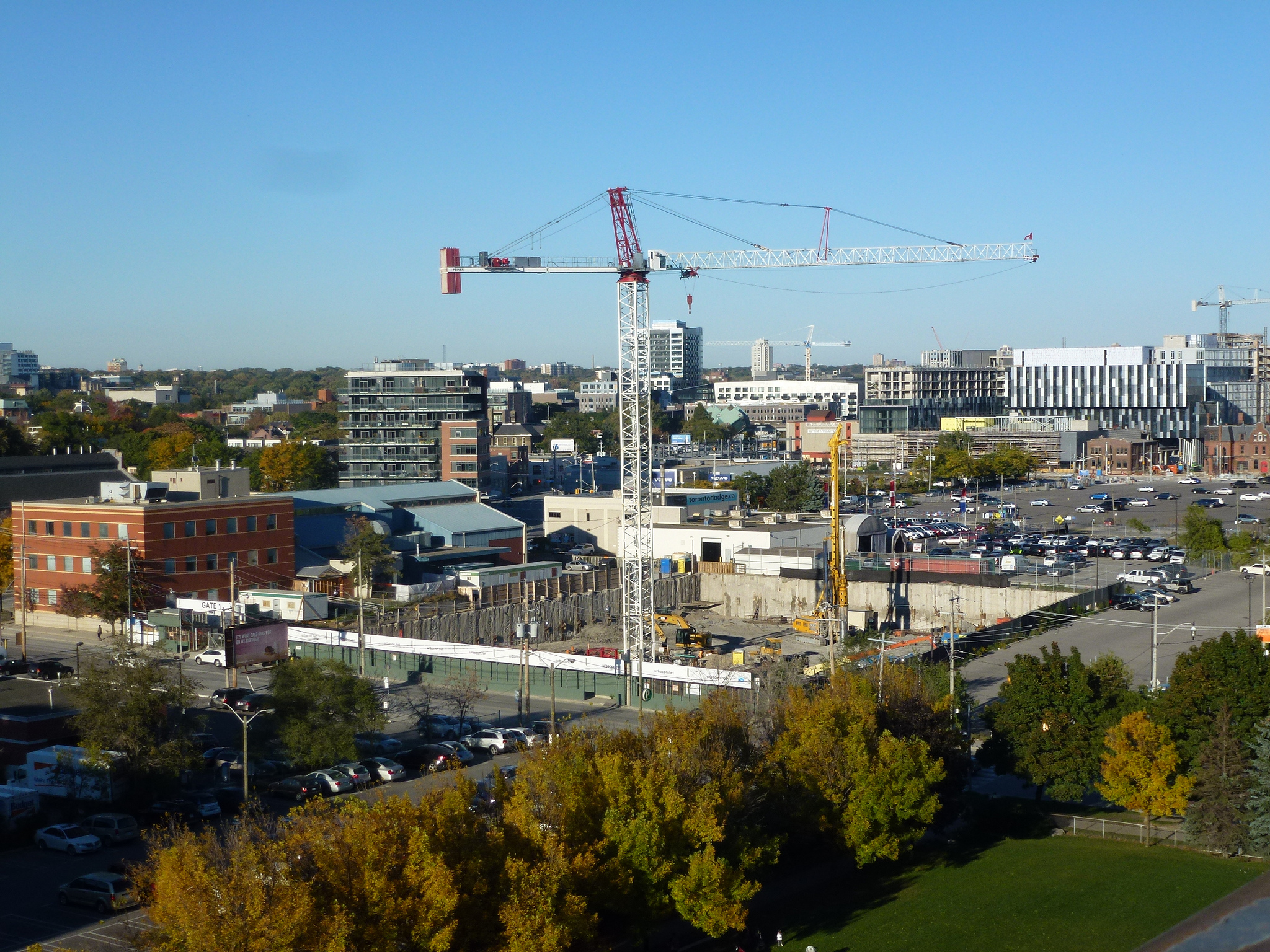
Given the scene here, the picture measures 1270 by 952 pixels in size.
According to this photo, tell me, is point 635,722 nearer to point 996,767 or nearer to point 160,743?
point 996,767

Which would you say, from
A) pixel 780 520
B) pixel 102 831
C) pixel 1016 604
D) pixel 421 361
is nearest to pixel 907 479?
pixel 421 361

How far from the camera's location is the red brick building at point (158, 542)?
38.2 meters

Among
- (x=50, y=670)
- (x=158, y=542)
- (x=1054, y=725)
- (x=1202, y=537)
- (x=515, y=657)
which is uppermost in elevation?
(x=158, y=542)

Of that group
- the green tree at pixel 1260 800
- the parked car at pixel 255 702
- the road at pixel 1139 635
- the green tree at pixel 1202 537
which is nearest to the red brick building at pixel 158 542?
the parked car at pixel 255 702

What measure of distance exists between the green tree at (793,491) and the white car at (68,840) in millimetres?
51374

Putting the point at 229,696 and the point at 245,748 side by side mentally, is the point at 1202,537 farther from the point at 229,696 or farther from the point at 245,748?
the point at 245,748

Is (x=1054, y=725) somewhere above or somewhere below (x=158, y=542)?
below

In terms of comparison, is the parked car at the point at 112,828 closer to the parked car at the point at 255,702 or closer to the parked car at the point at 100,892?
the parked car at the point at 100,892

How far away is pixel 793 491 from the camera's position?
70.4 metres

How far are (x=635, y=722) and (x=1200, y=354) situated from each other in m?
107

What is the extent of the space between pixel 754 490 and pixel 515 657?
143 feet

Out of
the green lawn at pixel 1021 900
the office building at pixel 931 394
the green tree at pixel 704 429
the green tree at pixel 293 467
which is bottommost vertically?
the green lawn at pixel 1021 900

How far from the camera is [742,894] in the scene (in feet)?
50.7

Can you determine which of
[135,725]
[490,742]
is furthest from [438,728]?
[135,725]
